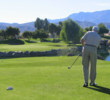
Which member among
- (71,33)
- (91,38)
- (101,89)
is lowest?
(101,89)

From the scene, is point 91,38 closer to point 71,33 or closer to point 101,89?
point 101,89

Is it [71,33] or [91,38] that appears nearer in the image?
[91,38]

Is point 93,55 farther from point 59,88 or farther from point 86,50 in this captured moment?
point 59,88

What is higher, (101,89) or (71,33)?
(71,33)

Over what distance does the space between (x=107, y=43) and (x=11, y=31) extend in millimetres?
44890

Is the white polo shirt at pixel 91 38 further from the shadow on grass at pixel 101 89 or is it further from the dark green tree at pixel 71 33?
the dark green tree at pixel 71 33

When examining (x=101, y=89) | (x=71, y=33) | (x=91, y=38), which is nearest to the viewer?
(x=101, y=89)

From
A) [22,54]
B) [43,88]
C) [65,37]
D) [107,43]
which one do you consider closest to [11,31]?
[65,37]

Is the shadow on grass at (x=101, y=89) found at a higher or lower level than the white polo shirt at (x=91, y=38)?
lower

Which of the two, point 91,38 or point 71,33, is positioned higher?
point 71,33

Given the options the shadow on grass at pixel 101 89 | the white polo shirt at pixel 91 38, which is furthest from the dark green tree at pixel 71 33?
the shadow on grass at pixel 101 89

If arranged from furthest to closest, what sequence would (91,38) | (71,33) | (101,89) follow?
(71,33)
(91,38)
(101,89)

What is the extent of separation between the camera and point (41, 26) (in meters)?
151

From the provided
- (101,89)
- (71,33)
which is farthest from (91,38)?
(71,33)
